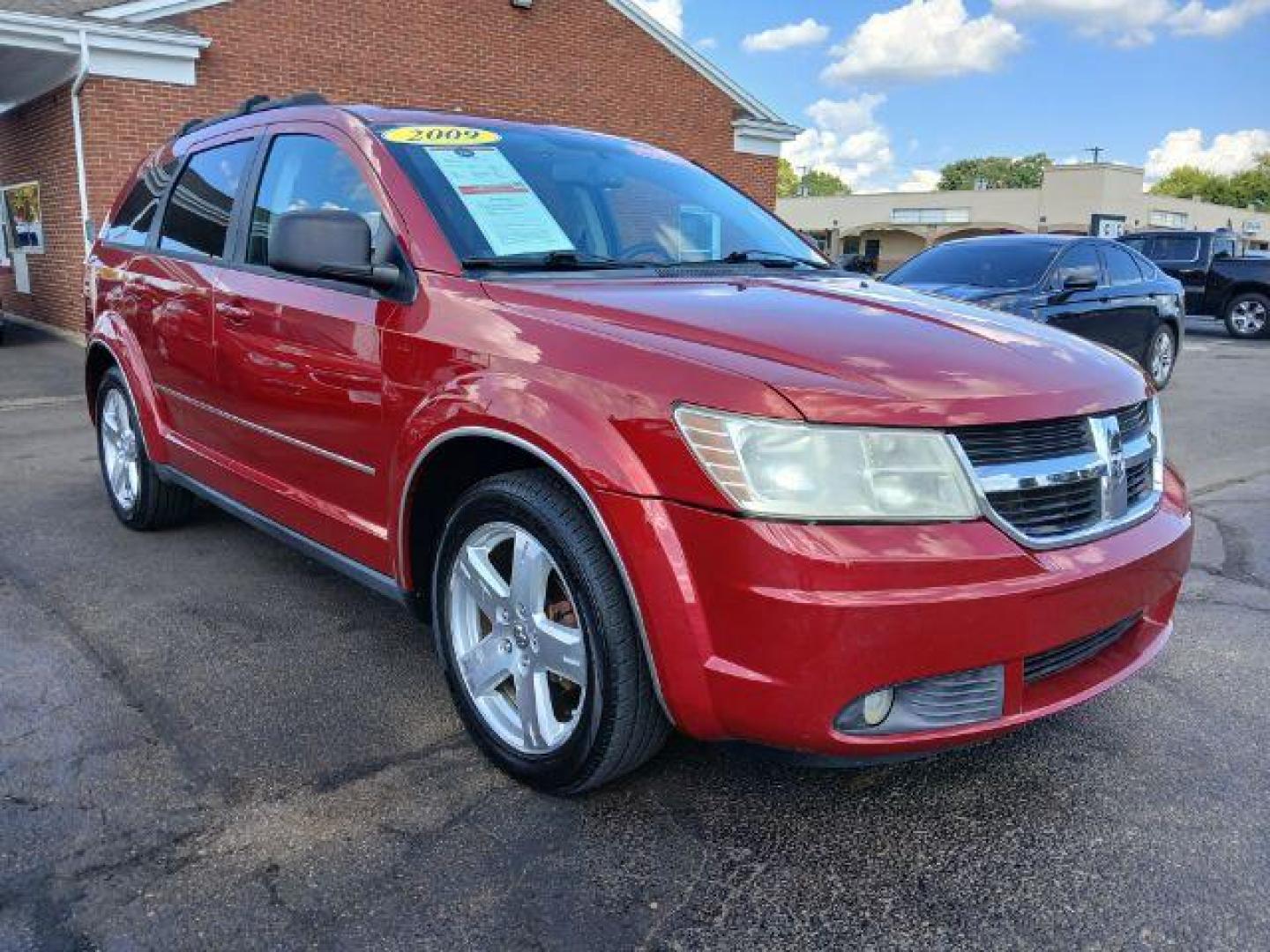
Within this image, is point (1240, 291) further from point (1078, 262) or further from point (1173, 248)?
point (1078, 262)

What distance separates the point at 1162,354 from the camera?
1027 cm

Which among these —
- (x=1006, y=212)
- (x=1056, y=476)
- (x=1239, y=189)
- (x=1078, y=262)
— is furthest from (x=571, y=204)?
(x=1239, y=189)

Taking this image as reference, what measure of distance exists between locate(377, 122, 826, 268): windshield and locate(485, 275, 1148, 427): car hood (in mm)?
257

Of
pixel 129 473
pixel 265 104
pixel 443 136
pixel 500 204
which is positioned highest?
pixel 265 104

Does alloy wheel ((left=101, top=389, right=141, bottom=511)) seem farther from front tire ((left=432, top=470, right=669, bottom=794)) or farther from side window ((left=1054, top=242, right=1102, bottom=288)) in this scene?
side window ((left=1054, top=242, right=1102, bottom=288))

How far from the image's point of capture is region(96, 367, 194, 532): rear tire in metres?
4.59

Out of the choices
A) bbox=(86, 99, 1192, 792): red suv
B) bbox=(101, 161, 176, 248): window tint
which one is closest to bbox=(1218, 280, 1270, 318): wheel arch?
bbox=(86, 99, 1192, 792): red suv

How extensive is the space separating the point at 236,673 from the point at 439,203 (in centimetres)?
164

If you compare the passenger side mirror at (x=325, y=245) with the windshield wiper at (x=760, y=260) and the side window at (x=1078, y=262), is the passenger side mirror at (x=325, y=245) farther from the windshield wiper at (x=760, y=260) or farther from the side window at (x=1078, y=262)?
the side window at (x=1078, y=262)

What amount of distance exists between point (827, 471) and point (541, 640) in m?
0.88

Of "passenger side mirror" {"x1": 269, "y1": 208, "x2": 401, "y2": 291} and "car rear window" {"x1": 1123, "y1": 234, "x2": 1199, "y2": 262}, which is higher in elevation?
"car rear window" {"x1": 1123, "y1": 234, "x2": 1199, "y2": 262}

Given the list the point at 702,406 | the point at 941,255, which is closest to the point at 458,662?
the point at 702,406

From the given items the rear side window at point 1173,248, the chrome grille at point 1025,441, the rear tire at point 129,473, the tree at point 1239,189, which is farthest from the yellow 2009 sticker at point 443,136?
the tree at point 1239,189

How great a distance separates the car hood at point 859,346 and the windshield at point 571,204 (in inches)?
10.1
